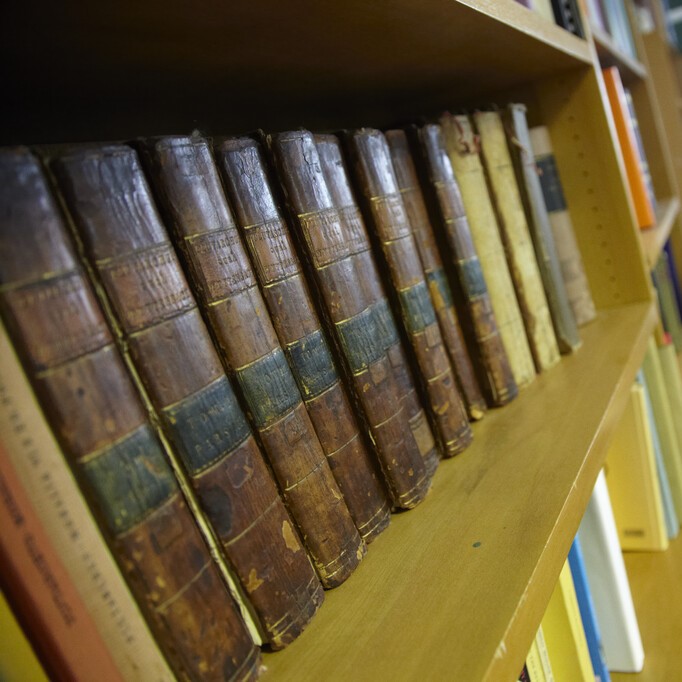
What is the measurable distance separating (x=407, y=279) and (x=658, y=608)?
69cm

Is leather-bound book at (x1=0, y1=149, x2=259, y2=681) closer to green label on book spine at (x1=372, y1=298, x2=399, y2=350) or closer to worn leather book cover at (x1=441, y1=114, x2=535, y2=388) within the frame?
green label on book spine at (x1=372, y1=298, x2=399, y2=350)

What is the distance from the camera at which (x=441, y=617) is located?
1.38 feet

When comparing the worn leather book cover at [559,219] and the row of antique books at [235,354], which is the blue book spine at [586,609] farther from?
the worn leather book cover at [559,219]

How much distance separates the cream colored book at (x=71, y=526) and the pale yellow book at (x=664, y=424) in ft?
3.39

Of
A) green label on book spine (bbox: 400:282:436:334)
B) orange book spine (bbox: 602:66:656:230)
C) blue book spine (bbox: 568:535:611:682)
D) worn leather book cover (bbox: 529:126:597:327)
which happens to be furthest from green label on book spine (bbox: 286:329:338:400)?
orange book spine (bbox: 602:66:656:230)

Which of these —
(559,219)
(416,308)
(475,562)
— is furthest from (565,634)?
(559,219)

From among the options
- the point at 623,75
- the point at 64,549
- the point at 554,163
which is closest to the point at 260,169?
the point at 64,549

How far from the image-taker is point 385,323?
560 mm

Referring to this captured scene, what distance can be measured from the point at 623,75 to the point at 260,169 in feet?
5.09

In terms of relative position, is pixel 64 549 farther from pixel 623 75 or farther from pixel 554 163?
pixel 623 75

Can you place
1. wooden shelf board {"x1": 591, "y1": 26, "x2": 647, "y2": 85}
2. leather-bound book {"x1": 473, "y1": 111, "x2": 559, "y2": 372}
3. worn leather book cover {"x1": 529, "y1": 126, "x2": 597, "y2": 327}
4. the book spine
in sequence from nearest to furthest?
the book spine < leather-bound book {"x1": 473, "y1": 111, "x2": 559, "y2": 372} < worn leather book cover {"x1": 529, "y1": 126, "x2": 597, "y2": 327} < wooden shelf board {"x1": 591, "y1": 26, "x2": 647, "y2": 85}

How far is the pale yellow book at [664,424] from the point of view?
3.71 feet

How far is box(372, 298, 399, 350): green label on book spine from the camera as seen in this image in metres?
0.55

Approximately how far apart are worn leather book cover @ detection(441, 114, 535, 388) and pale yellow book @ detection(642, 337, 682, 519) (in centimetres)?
48
